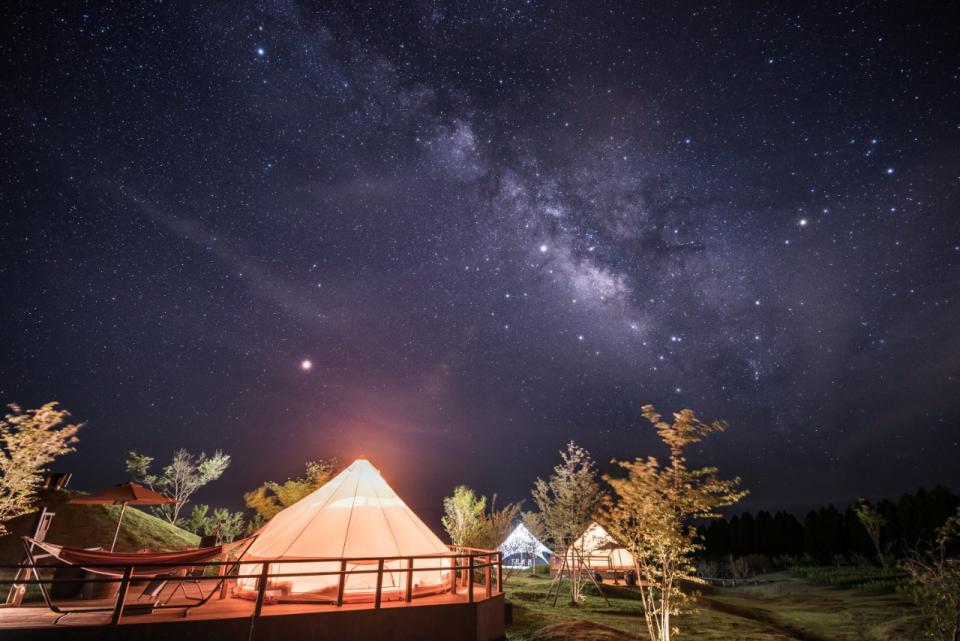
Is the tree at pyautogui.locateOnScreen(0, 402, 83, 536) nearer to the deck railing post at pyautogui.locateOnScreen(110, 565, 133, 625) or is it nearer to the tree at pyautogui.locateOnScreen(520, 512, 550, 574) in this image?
the deck railing post at pyautogui.locateOnScreen(110, 565, 133, 625)

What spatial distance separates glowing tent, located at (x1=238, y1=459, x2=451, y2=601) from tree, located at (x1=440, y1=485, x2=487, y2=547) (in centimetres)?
1231

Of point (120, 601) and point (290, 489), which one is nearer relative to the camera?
point (120, 601)

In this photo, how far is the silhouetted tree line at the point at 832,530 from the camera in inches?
1523

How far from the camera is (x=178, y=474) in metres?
29.5

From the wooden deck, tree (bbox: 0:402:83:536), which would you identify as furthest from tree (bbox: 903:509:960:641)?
tree (bbox: 0:402:83:536)

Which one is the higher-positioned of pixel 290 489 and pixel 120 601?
pixel 290 489

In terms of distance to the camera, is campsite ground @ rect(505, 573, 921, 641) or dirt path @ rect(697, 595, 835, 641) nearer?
campsite ground @ rect(505, 573, 921, 641)

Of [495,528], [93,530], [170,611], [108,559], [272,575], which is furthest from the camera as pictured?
[495,528]

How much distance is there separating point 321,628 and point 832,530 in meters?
53.5

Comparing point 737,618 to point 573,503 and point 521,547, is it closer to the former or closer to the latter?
point 573,503

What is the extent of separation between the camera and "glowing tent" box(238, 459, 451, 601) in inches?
375

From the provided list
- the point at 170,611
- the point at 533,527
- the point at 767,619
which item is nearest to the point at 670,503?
the point at 170,611

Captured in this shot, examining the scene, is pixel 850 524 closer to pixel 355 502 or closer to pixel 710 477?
pixel 710 477

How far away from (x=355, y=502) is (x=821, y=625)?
1860 cm
